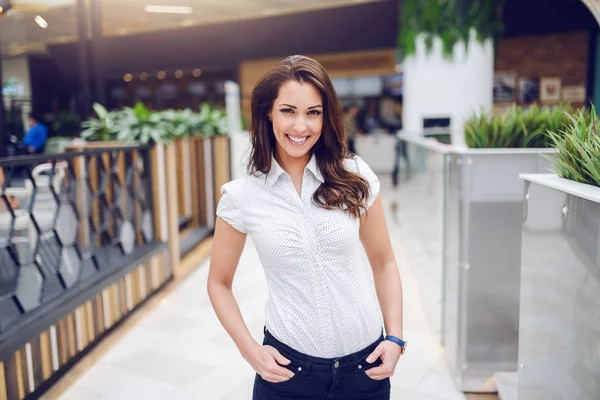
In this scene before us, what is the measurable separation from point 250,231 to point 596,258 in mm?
803

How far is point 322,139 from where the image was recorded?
4.05ft

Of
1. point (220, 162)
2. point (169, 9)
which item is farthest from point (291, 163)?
point (169, 9)

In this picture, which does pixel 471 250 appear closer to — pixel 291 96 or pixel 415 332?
pixel 415 332

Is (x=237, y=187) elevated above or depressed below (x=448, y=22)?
below

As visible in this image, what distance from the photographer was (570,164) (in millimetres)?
1573

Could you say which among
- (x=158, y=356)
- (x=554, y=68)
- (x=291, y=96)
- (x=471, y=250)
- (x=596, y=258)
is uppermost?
(x=554, y=68)

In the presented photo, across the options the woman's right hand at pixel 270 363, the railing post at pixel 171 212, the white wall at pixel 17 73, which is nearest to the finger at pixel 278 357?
the woman's right hand at pixel 270 363

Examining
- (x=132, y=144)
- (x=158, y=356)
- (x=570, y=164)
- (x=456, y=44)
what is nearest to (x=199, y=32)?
(x=456, y=44)

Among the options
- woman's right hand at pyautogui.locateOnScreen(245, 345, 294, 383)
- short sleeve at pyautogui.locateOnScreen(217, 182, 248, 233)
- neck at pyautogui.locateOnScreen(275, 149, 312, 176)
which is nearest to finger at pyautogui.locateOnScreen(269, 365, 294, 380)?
woman's right hand at pyautogui.locateOnScreen(245, 345, 294, 383)

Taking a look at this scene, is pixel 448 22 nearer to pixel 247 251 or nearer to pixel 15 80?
pixel 247 251

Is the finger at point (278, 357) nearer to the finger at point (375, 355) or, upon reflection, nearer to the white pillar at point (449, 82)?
the finger at point (375, 355)

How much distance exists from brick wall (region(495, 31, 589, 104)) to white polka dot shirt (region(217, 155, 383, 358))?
10695 millimetres

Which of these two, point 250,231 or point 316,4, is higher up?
point 316,4

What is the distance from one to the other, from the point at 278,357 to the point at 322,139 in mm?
481
